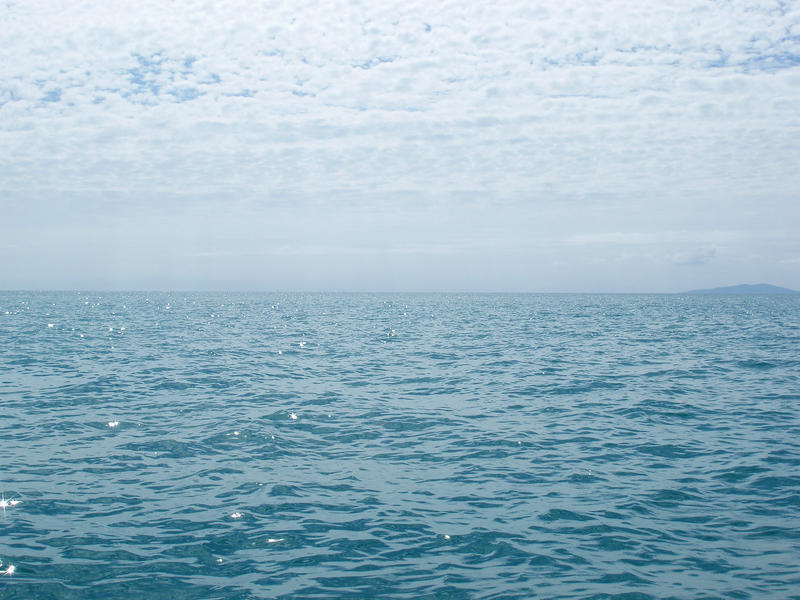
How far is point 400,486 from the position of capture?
15.5 meters

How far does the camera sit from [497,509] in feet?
45.6

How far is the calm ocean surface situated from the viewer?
10805 millimetres

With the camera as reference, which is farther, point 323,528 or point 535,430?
point 535,430

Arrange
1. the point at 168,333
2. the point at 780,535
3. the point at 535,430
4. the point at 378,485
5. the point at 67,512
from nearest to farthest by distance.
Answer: the point at 780,535
the point at 67,512
the point at 378,485
the point at 535,430
the point at 168,333

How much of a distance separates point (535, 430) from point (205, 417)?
1178 centimetres

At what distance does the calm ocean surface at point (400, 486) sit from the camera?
1080 cm

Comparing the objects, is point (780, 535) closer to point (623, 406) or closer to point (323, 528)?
point (323, 528)

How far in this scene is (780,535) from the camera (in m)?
12.5

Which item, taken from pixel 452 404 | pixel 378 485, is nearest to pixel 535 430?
pixel 452 404

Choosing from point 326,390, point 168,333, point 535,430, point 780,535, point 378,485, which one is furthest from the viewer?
point 168,333

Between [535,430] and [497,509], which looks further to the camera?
[535,430]

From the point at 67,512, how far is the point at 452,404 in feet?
51.1

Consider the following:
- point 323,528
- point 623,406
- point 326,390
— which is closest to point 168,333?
point 326,390

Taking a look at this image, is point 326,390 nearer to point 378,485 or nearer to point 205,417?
point 205,417
